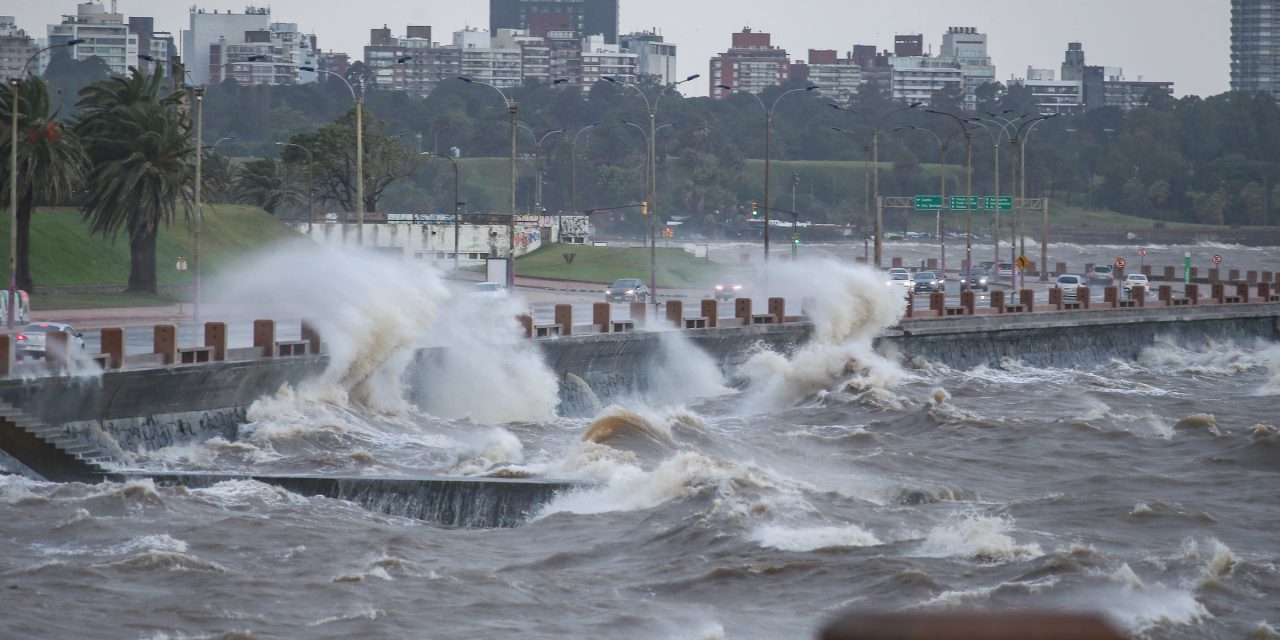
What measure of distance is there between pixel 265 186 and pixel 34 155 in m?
45.9

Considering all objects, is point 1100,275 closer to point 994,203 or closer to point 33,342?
point 994,203

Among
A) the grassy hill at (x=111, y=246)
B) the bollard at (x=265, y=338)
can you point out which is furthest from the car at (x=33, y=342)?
the grassy hill at (x=111, y=246)

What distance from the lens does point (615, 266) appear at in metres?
94.2

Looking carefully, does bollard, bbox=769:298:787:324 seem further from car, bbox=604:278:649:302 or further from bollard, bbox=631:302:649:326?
car, bbox=604:278:649:302

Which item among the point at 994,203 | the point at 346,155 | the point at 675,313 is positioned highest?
the point at 346,155

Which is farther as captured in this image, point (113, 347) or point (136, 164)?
point (136, 164)

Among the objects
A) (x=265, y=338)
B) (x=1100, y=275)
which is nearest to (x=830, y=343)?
(x=265, y=338)

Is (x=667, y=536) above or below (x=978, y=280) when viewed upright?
below

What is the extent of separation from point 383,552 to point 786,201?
174 m

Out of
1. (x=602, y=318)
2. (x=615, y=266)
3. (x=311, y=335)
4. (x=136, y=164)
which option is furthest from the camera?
(x=615, y=266)

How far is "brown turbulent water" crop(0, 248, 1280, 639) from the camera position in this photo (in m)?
16.6

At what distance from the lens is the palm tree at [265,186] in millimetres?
95125

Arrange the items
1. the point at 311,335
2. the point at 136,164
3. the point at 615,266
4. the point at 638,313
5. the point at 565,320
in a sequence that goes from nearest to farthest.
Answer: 1. the point at 311,335
2. the point at 565,320
3. the point at 638,313
4. the point at 136,164
5. the point at 615,266

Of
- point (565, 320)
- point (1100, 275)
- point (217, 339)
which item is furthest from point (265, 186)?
point (217, 339)
